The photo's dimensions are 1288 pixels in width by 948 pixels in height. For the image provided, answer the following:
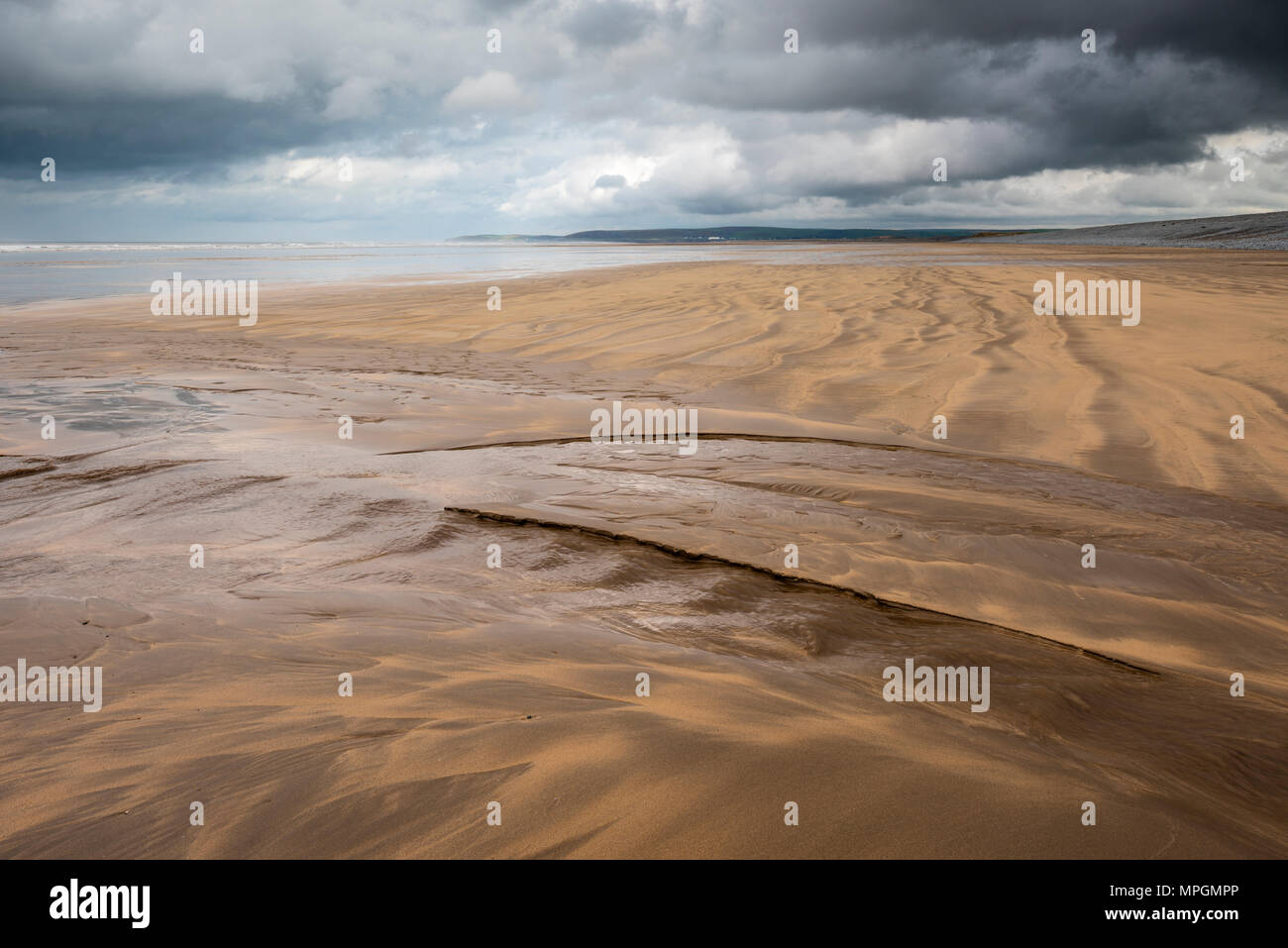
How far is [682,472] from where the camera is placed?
203 inches

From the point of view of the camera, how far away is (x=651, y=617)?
3.08m

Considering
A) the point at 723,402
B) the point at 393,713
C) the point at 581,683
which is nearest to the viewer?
the point at 393,713

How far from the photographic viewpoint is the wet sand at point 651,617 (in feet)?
6.17

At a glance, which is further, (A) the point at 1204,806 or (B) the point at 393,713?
(B) the point at 393,713

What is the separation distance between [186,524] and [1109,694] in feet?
13.1

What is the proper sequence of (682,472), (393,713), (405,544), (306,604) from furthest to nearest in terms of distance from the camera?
(682,472) < (405,544) < (306,604) < (393,713)

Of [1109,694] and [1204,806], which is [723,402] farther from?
[1204,806]

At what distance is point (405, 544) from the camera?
380 cm

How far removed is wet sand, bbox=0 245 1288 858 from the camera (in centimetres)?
188

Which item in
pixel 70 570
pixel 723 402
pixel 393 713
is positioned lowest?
pixel 393 713
